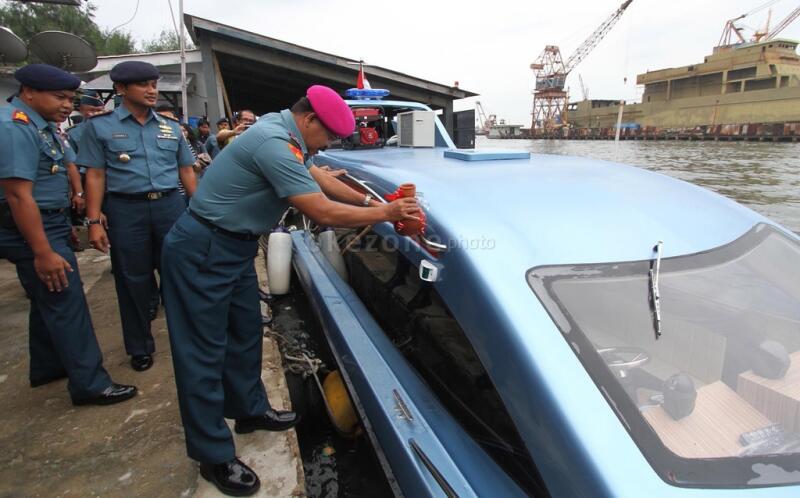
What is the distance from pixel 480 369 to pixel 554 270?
473 mm

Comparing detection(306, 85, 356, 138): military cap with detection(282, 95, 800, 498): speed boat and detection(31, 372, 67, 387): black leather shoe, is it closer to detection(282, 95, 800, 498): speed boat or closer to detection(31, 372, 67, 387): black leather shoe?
detection(282, 95, 800, 498): speed boat

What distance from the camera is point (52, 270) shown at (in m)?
1.96

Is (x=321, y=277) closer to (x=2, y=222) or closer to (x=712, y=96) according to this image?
(x=2, y=222)

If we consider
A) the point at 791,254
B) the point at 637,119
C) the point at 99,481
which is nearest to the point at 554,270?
the point at 791,254

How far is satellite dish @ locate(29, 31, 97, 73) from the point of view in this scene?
546 cm

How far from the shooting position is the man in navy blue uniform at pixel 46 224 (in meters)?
1.87

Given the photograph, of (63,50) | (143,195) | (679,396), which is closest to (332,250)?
(143,195)

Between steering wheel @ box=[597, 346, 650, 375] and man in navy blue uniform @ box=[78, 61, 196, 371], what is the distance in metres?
2.34

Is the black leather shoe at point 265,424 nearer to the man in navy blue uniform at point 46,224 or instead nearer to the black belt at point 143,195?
the man in navy blue uniform at point 46,224

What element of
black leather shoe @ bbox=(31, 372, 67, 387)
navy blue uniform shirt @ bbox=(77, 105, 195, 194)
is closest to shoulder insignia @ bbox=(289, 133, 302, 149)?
navy blue uniform shirt @ bbox=(77, 105, 195, 194)

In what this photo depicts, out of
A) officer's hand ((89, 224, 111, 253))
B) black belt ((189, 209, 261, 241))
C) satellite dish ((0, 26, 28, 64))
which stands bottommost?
officer's hand ((89, 224, 111, 253))

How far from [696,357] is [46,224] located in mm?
2686

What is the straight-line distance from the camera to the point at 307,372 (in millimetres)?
2518

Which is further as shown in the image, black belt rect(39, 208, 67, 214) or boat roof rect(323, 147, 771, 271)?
black belt rect(39, 208, 67, 214)
